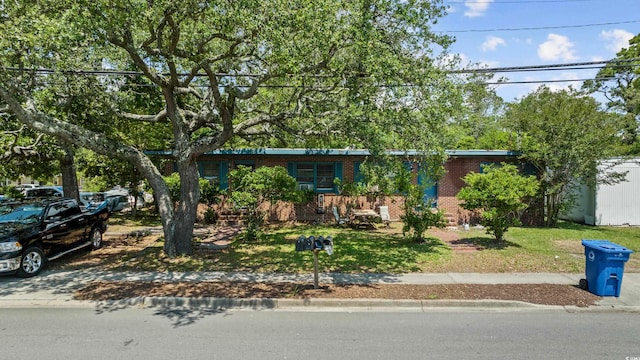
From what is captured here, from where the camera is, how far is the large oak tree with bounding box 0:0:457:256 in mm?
Answer: 7848

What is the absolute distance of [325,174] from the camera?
18.3 meters

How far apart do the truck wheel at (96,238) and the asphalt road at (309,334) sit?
4.85 metres

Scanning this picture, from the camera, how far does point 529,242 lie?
12.8 metres

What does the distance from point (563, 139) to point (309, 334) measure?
1362cm

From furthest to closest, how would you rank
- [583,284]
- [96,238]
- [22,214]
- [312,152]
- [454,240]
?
[312,152] → [454,240] → [96,238] → [22,214] → [583,284]

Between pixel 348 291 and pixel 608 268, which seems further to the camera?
pixel 348 291

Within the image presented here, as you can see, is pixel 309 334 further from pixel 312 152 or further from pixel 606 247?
pixel 312 152

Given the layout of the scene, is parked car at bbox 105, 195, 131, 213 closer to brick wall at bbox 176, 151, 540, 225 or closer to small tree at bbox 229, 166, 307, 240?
brick wall at bbox 176, 151, 540, 225

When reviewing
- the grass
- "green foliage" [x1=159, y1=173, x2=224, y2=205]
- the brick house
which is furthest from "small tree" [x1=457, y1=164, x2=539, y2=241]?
"green foliage" [x1=159, y1=173, x2=224, y2=205]

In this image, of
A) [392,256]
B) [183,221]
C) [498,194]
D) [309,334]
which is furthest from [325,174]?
[309,334]

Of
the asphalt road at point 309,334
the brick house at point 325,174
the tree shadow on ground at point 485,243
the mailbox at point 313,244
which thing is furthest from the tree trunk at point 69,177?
the tree shadow on ground at point 485,243

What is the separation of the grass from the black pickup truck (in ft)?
3.96

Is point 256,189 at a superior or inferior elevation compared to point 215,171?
inferior

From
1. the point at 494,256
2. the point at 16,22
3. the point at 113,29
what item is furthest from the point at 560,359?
the point at 16,22
